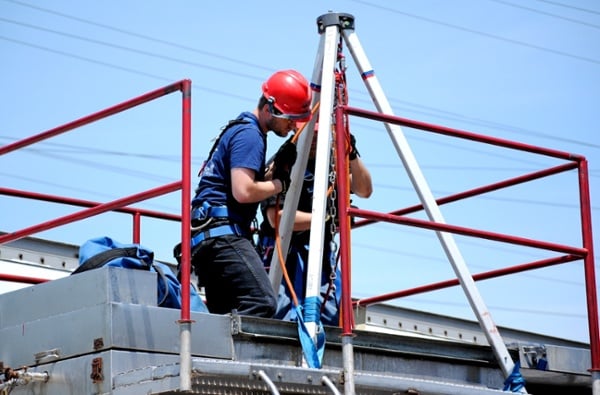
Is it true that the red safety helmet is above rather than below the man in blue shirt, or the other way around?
above

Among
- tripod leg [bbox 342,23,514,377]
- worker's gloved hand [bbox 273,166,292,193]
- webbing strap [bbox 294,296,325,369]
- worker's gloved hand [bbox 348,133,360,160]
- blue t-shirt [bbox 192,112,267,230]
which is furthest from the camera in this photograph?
worker's gloved hand [bbox 348,133,360,160]

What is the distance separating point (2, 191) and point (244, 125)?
2180 mm

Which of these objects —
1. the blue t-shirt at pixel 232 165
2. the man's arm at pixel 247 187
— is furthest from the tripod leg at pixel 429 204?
the man's arm at pixel 247 187

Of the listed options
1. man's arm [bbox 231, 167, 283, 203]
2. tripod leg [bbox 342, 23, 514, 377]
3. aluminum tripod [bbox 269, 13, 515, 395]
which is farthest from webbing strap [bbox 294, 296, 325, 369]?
tripod leg [bbox 342, 23, 514, 377]

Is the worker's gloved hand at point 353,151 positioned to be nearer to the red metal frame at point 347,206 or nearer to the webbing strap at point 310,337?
the red metal frame at point 347,206

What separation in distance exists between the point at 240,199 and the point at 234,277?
1.67ft

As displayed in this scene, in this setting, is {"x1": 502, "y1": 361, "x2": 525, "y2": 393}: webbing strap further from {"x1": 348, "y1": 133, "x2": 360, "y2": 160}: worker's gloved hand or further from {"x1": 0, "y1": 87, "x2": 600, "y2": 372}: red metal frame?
{"x1": 348, "y1": 133, "x2": 360, "y2": 160}: worker's gloved hand

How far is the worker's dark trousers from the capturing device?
744 cm

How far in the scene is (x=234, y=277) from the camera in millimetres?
7527

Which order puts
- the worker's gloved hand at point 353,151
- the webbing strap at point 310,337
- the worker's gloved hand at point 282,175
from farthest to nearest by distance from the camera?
the worker's gloved hand at point 353,151 < the worker's gloved hand at point 282,175 < the webbing strap at point 310,337

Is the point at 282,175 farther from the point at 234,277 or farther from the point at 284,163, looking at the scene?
the point at 234,277

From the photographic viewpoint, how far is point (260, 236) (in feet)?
29.0

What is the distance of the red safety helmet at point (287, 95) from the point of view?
7973 millimetres

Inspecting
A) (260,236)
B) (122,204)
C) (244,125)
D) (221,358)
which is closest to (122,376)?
(221,358)
